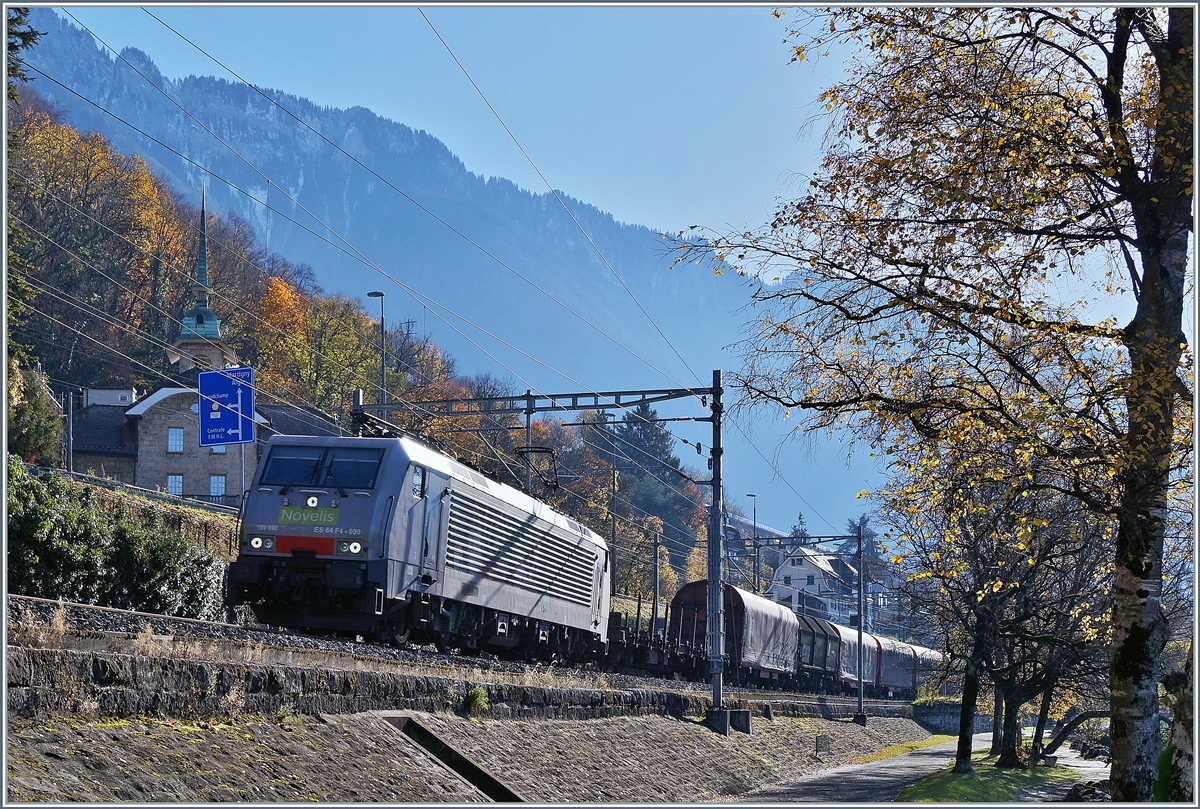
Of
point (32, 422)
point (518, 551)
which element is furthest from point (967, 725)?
point (32, 422)

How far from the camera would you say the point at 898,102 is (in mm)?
10547

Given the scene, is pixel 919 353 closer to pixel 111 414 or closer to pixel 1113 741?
pixel 1113 741

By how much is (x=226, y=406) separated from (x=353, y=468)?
1204cm

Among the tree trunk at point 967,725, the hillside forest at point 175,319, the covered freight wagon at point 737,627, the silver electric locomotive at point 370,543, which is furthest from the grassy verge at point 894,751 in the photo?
the silver electric locomotive at point 370,543

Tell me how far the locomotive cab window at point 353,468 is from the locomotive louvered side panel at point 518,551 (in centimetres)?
204

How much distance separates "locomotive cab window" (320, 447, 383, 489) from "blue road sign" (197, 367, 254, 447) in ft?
35.4

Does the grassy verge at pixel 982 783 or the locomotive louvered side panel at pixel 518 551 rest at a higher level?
the locomotive louvered side panel at pixel 518 551

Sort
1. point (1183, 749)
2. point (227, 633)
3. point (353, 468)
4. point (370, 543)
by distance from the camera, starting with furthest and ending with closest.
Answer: point (353, 468) < point (370, 543) < point (227, 633) < point (1183, 749)

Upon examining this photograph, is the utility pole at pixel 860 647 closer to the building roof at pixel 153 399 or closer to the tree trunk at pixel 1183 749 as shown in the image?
the building roof at pixel 153 399

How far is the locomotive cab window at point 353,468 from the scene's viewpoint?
58.9 ft

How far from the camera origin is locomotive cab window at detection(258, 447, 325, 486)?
721 inches

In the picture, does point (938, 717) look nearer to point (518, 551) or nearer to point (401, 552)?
point (518, 551)

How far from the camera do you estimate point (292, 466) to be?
18547 millimetres

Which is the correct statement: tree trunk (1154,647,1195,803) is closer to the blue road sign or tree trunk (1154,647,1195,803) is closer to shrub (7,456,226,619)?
shrub (7,456,226,619)
